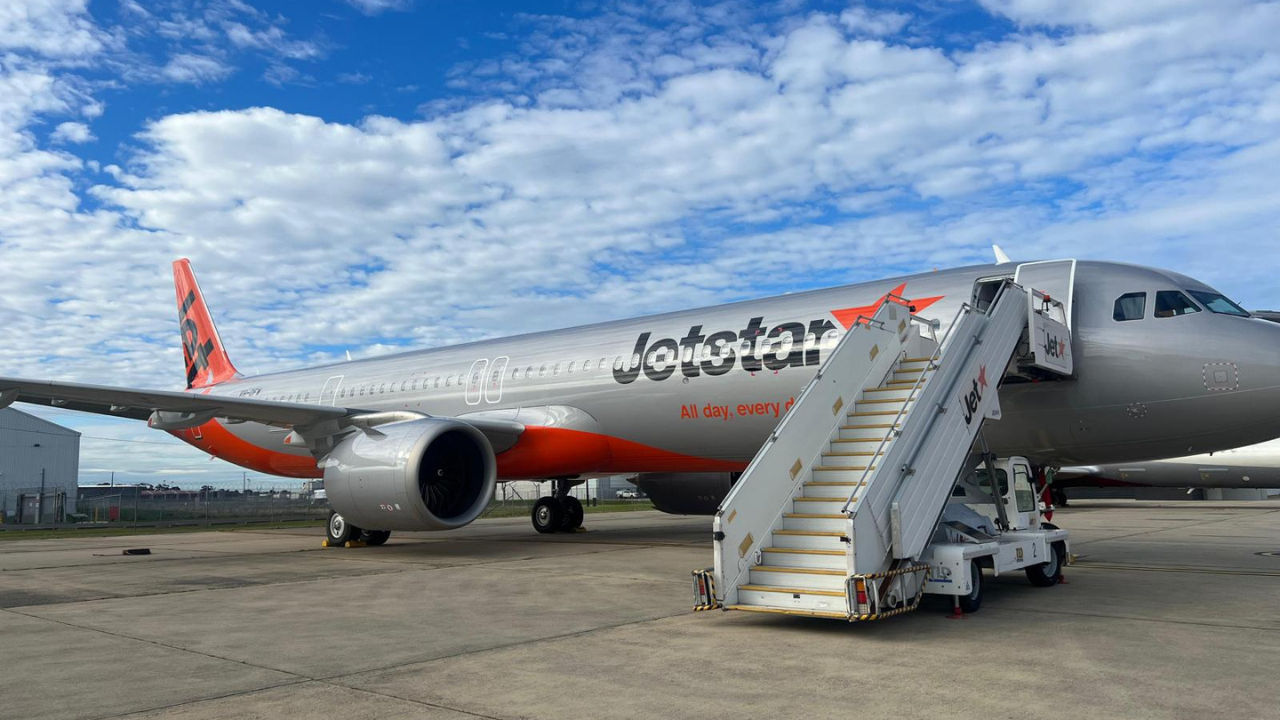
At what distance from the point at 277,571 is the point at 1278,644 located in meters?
10.5

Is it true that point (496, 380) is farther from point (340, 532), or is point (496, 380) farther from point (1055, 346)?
point (1055, 346)

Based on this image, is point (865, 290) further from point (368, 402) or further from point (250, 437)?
point (250, 437)

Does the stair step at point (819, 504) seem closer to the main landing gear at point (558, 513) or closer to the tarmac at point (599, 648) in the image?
the tarmac at point (599, 648)

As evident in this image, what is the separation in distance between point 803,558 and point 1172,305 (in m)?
5.41

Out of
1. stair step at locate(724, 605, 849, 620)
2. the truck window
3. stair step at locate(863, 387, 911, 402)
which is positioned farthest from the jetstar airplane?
stair step at locate(724, 605, 849, 620)

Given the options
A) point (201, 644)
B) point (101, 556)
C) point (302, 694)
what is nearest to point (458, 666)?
point (302, 694)

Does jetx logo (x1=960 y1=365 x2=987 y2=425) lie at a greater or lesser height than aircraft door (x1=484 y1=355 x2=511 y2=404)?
lesser

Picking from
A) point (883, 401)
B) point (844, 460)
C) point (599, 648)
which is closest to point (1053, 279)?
point (883, 401)

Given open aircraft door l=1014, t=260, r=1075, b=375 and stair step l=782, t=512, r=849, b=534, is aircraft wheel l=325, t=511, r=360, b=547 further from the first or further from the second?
open aircraft door l=1014, t=260, r=1075, b=375

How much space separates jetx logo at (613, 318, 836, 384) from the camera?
37.6 ft

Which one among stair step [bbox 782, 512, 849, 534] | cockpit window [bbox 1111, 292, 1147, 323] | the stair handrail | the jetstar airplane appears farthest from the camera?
cockpit window [bbox 1111, 292, 1147, 323]

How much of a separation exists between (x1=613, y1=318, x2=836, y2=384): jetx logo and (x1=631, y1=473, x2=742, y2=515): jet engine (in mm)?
3498

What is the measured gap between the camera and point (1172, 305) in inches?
370

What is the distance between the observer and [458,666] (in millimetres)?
5535
